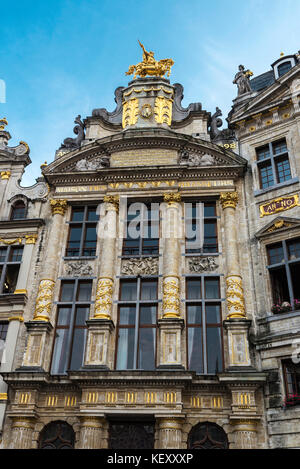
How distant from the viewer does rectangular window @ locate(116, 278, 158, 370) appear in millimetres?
16812

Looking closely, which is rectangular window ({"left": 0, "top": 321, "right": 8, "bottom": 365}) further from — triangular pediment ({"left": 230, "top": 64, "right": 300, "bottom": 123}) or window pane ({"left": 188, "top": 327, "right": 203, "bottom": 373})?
triangular pediment ({"left": 230, "top": 64, "right": 300, "bottom": 123})

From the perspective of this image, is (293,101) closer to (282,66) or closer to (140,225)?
(282,66)

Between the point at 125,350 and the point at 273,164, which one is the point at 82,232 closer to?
the point at 125,350

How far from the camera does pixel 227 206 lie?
19.4 metres

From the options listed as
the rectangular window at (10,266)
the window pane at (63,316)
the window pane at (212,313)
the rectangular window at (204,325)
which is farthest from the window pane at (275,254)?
the rectangular window at (10,266)

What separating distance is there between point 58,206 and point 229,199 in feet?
22.9

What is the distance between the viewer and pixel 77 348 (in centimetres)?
1744

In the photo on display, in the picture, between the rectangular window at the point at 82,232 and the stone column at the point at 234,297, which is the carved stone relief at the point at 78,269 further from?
the stone column at the point at 234,297

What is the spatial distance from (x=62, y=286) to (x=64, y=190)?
4378mm

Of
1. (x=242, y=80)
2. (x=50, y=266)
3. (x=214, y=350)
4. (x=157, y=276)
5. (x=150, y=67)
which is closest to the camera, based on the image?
(x=214, y=350)

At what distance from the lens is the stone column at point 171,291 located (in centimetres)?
1625

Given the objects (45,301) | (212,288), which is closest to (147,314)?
(212,288)

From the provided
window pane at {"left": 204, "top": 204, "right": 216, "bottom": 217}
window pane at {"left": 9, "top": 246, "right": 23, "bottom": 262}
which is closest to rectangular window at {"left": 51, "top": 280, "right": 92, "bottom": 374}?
window pane at {"left": 9, "top": 246, "right": 23, "bottom": 262}
